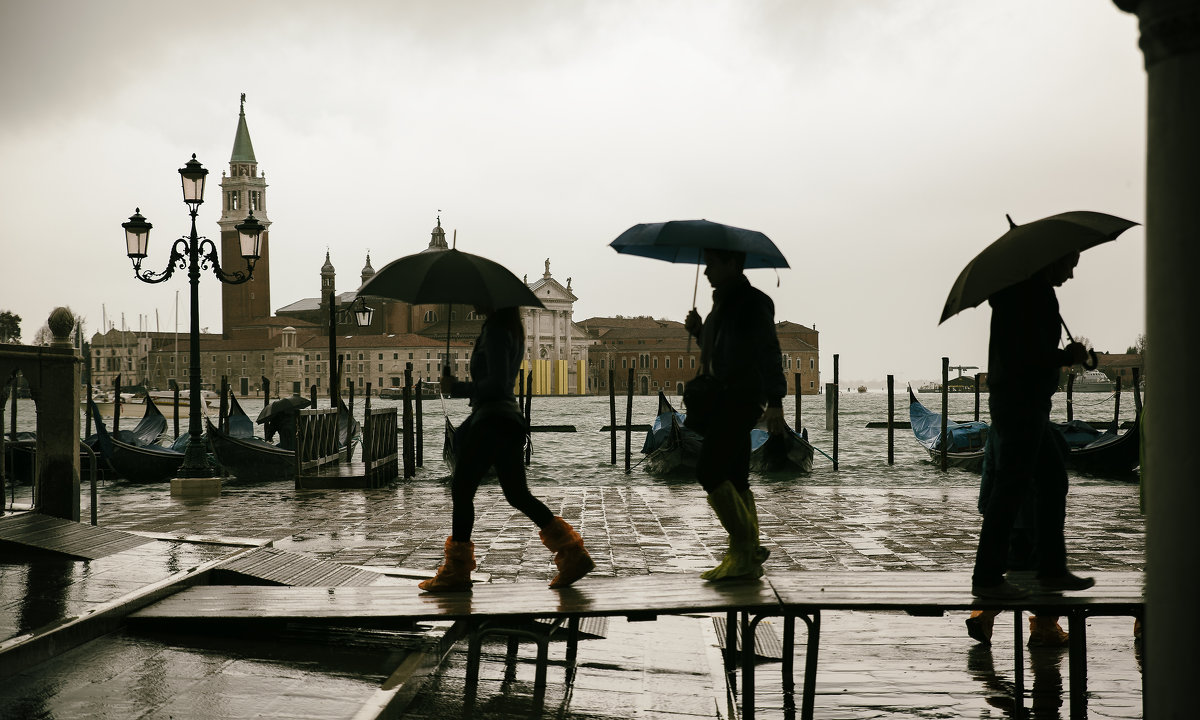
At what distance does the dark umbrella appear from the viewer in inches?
147

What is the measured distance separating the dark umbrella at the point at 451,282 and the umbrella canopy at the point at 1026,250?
1388 mm

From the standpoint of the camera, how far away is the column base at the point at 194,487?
11688 mm

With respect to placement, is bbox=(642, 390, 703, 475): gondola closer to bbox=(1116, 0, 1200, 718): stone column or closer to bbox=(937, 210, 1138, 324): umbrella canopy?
bbox=(937, 210, 1138, 324): umbrella canopy

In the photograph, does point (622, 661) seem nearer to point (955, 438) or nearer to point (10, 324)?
point (955, 438)

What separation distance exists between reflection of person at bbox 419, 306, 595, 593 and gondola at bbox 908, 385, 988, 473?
16894 mm

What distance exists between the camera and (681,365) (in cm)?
9656

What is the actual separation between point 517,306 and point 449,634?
1.21 m

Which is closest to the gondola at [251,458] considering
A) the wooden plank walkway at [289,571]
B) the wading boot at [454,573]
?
the wooden plank walkway at [289,571]

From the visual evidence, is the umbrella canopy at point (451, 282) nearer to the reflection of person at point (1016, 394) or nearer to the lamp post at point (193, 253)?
the reflection of person at point (1016, 394)

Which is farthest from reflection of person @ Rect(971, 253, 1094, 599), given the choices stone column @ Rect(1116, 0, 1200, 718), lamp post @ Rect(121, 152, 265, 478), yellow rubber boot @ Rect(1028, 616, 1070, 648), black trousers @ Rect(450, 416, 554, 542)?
lamp post @ Rect(121, 152, 265, 478)

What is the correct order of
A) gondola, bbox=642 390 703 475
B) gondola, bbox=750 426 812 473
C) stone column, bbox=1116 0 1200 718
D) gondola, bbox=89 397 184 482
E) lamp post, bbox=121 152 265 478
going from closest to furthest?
stone column, bbox=1116 0 1200 718, lamp post, bbox=121 152 265 478, gondola, bbox=89 397 184 482, gondola, bbox=642 390 703 475, gondola, bbox=750 426 812 473

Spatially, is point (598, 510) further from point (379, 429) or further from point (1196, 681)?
point (1196, 681)

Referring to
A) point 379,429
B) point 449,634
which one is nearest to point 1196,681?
point 449,634

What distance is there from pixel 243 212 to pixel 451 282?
9420cm
